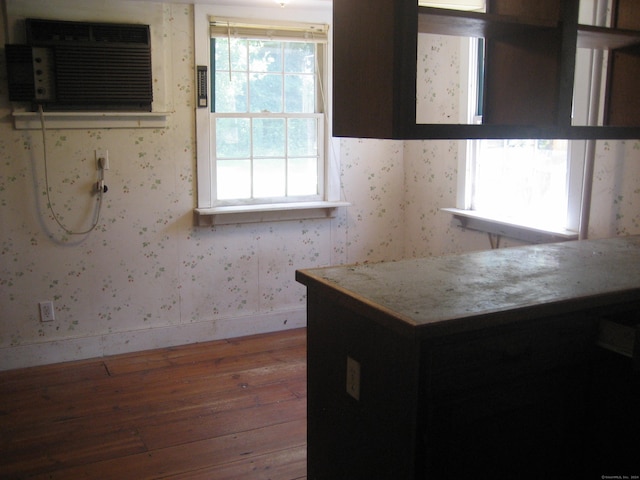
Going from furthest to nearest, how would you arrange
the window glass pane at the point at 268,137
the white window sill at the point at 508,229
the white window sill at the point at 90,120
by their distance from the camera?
the window glass pane at the point at 268,137, the white window sill at the point at 90,120, the white window sill at the point at 508,229

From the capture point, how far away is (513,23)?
209 cm

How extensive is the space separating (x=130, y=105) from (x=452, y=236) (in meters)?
2.27

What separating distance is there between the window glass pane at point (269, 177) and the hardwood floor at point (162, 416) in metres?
1.04

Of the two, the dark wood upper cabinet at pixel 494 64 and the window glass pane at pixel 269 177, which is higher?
the dark wood upper cabinet at pixel 494 64

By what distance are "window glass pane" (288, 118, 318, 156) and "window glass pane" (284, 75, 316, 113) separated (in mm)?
75

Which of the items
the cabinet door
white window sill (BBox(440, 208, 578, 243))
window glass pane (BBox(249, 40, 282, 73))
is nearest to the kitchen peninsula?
the cabinet door

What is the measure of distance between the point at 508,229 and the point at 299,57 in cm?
180

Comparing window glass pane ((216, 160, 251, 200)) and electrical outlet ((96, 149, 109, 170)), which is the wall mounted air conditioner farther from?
window glass pane ((216, 160, 251, 200))

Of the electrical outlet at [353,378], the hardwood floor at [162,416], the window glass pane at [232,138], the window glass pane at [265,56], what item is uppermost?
the window glass pane at [265,56]

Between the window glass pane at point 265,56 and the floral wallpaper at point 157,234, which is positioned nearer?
the floral wallpaper at point 157,234

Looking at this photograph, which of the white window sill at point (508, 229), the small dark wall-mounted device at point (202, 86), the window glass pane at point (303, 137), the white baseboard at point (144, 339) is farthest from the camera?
the window glass pane at point (303, 137)

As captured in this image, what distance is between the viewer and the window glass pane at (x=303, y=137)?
4.28 m

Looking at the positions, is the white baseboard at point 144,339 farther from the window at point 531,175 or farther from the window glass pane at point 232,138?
the window at point 531,175

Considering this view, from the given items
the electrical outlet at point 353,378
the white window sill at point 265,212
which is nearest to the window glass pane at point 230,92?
the white window sill at point 265,212
